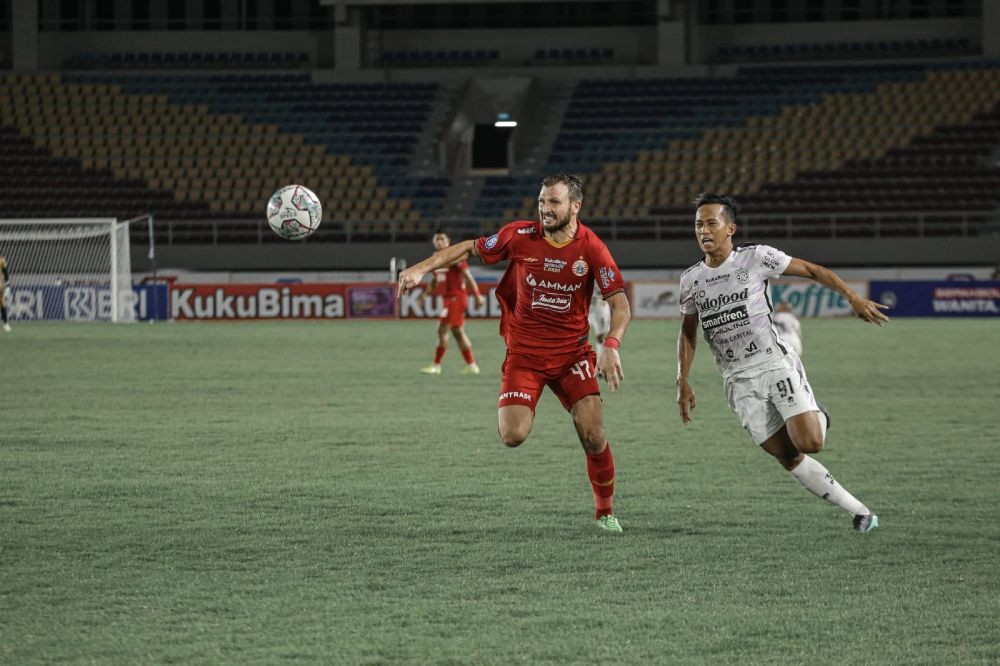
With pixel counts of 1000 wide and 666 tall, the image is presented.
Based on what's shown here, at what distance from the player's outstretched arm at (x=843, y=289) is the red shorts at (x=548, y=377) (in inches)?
49.8

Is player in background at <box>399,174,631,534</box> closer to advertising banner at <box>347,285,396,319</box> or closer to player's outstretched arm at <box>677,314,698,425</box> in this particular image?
player's outstretched arm at <box>677,314,698,425</box>

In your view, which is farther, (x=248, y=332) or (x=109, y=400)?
(x=248, y=332)

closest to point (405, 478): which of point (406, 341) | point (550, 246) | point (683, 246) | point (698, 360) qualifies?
point (550, 246)

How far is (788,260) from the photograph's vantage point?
7.12 m

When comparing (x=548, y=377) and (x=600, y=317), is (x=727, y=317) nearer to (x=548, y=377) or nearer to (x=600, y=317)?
(x=548, y=377)

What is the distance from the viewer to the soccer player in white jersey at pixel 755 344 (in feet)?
23.1

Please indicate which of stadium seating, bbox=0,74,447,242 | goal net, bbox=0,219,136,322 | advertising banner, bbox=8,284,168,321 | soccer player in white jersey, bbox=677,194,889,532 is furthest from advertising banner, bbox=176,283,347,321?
soccer player in white jersey, bbox=677,194,889,532

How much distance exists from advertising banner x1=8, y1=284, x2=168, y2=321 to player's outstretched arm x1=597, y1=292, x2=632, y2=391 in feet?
90.3

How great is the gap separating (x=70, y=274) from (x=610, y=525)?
29664 millimetres

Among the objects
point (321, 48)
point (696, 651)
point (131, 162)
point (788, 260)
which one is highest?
point (321, 48)

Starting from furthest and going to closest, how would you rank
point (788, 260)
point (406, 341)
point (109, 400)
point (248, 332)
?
point (248, 332)
point (406, 341)
point (109, 400)
point (788, 260)

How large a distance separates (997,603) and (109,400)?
435 inches

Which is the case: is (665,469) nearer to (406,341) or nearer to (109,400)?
(109,400)

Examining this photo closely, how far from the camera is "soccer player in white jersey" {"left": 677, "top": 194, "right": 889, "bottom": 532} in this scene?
704cm
